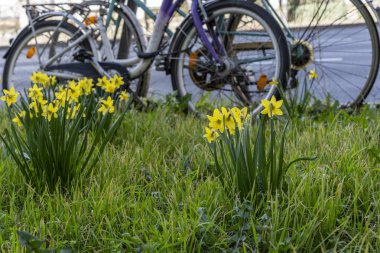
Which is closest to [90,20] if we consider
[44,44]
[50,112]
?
[44,44]

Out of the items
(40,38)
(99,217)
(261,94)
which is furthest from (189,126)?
(40,38)

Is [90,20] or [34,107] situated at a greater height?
[90,20]

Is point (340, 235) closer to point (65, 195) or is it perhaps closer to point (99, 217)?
point (99, 217)

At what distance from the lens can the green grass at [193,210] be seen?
5.98 feet

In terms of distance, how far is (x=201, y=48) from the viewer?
393 centimetres

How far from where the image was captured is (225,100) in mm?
4191

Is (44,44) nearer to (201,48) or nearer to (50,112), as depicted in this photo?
(201,48)

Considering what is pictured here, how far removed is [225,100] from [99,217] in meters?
2.27

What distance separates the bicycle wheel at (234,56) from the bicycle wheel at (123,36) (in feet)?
1.38

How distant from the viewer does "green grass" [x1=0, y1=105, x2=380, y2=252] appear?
1.82 meters

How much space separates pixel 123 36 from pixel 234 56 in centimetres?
110

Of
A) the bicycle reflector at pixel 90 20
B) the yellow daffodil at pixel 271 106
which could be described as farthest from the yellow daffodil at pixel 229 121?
the bicycle reflector at pixel 90 20

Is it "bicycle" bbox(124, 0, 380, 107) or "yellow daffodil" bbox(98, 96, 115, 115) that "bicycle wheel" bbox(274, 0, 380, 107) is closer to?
"bicycle" bbox(124, 0, 380, 107)

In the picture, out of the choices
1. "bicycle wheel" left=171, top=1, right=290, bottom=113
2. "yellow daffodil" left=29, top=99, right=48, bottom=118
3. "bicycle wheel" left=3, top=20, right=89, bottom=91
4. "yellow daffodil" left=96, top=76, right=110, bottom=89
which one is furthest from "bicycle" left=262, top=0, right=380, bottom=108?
"yellow daffodil" left=29, top=99, right=48, bottom=118
